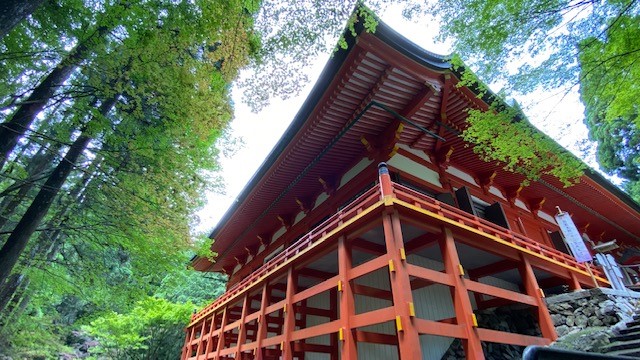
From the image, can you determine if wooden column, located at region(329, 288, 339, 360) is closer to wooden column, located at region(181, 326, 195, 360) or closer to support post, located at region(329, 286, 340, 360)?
support post, located at region(329, 286, 340, 360)

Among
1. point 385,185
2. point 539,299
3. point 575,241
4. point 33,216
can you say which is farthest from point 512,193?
point 33,216

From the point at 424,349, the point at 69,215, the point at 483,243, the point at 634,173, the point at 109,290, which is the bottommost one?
the point at 424,349

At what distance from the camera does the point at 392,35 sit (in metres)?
5.43

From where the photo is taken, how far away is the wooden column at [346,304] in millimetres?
4689

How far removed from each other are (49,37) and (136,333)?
13.3 metres

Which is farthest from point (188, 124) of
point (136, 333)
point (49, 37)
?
point (136, 333)

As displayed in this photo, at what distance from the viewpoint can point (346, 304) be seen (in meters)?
5.04

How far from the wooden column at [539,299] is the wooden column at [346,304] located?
12.1 ft

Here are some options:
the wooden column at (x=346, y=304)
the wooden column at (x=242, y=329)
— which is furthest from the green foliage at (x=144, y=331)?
the wooden column at (x=346, y=304)

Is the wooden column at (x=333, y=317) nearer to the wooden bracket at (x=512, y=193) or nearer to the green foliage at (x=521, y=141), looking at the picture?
the green foliage at (x=521, y=141)

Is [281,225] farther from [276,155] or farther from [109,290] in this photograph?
[109,290]

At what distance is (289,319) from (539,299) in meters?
4.95

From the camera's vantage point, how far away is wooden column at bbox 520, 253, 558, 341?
Result: 5.57 m

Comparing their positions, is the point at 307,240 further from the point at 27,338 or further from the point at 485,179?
the point at 27,338
